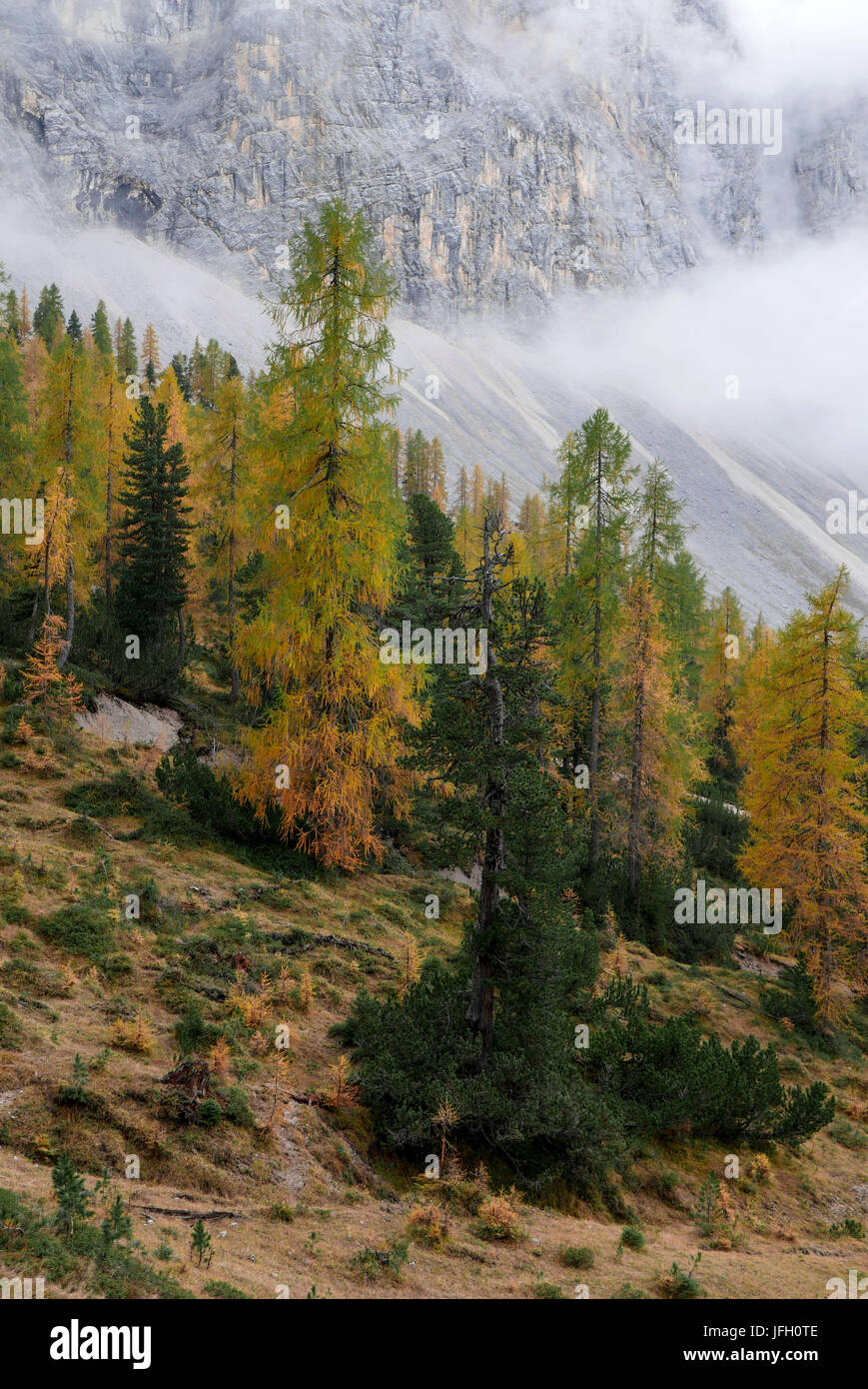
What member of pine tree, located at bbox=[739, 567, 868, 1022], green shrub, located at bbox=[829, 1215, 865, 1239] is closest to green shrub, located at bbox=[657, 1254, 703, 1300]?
green shrub, located at bbox=[829, 1215, 865, 1239]

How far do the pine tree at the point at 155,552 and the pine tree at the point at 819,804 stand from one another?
63.5 feet

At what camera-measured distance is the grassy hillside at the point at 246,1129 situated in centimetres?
625

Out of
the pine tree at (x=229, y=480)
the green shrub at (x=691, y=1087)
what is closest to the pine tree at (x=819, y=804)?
the green shrub at (x=691, y=1087)

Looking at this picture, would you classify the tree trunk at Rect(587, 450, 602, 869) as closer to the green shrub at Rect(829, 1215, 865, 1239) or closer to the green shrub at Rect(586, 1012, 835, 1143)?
the green shrub at Rect(586, 1012, 835, 1143)

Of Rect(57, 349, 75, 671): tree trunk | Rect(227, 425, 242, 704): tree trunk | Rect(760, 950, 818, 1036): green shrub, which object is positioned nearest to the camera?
Rect(760, 950, 818, 1036): green shrub

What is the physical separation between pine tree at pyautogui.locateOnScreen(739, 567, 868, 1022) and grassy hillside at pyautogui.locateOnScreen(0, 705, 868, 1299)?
444 cm

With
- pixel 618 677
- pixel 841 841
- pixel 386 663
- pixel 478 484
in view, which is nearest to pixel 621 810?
pixel 618 677

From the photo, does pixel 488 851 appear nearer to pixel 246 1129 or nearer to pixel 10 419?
pixel 246 1129

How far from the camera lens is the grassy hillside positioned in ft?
20.5

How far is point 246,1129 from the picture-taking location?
786 cm

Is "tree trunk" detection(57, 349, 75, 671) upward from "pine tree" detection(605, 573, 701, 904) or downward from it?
upward

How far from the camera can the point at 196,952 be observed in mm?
10773

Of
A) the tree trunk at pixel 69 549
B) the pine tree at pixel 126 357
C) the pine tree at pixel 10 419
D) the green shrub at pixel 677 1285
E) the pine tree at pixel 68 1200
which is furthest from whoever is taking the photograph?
the pine tree at pixel 126 357

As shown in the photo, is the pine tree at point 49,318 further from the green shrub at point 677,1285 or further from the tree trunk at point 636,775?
the green shrub at point 677,1285
